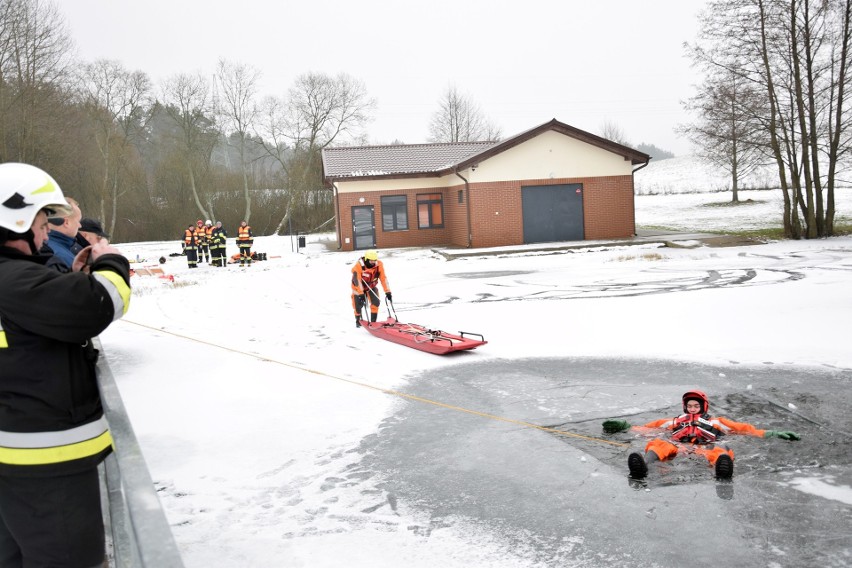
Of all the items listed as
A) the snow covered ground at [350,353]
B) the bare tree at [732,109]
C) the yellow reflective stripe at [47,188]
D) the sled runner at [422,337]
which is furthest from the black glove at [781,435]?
the bare tree at [732,109]

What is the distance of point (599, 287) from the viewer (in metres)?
16.4

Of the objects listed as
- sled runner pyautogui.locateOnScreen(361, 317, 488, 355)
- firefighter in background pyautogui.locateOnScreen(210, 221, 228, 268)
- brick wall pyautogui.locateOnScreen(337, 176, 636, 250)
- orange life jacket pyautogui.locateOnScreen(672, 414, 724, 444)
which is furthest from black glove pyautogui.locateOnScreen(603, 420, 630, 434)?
brick wall pyautogui.locateOnScreen(337, 176, 636, 250)

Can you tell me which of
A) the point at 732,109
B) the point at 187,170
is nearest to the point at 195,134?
the point at 187,170

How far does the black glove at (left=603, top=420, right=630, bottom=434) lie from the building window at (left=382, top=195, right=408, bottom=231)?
25.5 m

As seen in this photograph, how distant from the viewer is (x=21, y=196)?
270 cm

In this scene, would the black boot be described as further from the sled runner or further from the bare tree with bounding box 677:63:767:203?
the bare tree with bounding box 677:63:767:203

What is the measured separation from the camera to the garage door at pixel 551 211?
94.2 ft

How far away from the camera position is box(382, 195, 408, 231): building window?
31.5 m

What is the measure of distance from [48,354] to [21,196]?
1.99 feet

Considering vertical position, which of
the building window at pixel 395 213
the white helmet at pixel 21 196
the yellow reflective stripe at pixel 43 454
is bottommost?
the yellow reflective stripe at pixel 43 454

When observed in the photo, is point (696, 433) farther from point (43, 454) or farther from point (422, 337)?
point (422, 337)

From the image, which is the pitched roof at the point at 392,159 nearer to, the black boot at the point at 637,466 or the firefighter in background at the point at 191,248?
the firefighter in background at the point at 191,248

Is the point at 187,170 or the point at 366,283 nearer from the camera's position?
the point at 366,283

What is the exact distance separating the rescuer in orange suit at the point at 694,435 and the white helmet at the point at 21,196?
427 cm
